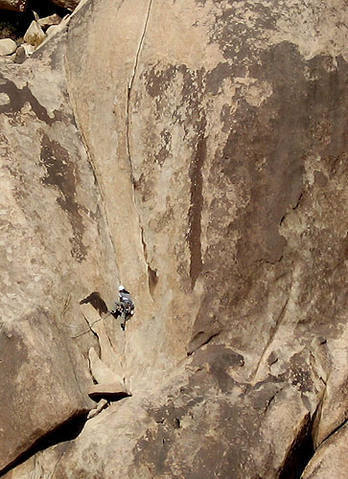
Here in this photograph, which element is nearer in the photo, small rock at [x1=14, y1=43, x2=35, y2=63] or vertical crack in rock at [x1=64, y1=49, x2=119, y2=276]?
vertical crack in rock at [x1=64, y1=49, x2=119, y2=276]

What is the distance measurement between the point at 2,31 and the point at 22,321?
88.9 inches

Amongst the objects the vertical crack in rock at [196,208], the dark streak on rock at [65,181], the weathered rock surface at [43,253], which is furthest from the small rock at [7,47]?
the vertical crack in rock at [196,208]

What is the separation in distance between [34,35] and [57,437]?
2249 mm

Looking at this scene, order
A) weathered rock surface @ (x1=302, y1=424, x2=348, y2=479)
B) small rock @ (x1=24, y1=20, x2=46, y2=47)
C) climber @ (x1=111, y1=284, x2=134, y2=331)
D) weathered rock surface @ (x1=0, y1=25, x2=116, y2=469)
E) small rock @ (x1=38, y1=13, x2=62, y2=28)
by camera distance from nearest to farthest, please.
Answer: weathered rock surface @ (x1=0, y1=25, x2=116, y2=469) < weathered rock surface @ (x1=302, y1=424, x2=348, y2=479) < climber @ (x1=111, y1=284, x2=134, y2=331) < small rock @ (x1=24, y1=20, x2=46, y2=47) < small rock @ (x1=38, y1=13, x2=62, y2=28)

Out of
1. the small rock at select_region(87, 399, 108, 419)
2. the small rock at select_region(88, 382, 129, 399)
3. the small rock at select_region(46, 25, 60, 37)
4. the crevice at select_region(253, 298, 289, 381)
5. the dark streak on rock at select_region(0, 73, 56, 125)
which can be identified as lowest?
the crevice at select_region(253, 298, 289, 381)

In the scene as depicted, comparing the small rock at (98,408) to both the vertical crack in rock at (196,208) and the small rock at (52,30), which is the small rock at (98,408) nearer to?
the vertical crack in rock at (196,208)

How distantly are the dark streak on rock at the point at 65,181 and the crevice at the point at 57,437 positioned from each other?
0.47 metres

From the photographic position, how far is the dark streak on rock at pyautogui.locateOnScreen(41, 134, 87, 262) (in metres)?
2.36

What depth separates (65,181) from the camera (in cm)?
243

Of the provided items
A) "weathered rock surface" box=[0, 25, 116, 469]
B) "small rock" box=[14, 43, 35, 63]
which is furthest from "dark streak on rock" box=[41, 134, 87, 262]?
"small rock" box=[14, 43, 35, 63]

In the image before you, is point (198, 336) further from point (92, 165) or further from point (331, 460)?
point (92, 165)

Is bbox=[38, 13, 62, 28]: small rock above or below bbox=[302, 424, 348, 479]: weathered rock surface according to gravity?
above

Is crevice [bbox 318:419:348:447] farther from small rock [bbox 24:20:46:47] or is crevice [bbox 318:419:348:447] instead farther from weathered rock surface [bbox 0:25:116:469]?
small rock [bbox 24:20:46:47]

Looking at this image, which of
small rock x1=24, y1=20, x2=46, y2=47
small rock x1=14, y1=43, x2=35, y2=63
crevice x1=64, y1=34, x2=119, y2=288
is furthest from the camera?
small rock x1=24, y1=20, x2=46, y2=47
